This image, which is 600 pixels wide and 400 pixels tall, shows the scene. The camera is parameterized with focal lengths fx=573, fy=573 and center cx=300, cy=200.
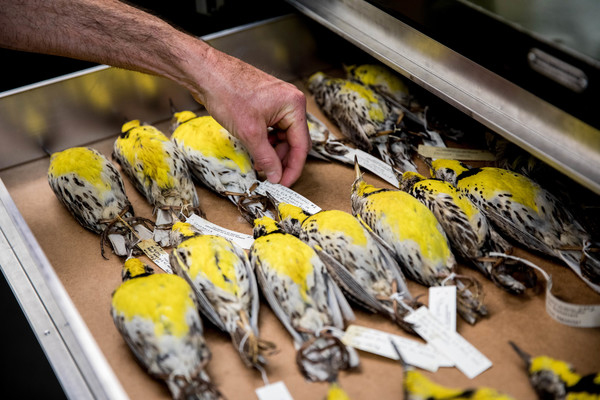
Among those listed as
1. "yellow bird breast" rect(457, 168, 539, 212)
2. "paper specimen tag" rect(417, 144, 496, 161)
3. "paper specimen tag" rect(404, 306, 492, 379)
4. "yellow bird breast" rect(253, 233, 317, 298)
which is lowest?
"paper specimen tag" rect(404, 306, 492, 379)

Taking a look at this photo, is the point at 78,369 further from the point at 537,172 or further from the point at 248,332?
the point at 537,172

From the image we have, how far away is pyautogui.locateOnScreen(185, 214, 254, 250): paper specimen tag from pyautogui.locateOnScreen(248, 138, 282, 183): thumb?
22 cm

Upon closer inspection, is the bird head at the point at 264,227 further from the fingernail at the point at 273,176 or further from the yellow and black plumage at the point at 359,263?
the fingernail at the point at 273,176

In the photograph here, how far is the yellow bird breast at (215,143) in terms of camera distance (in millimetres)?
1821

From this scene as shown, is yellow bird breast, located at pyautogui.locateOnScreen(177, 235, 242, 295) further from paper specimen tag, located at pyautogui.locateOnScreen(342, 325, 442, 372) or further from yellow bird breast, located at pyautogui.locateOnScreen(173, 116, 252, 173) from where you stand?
yellow bird breast, located at pyautogui.locateOnScreen(173, 116, 252, 173)

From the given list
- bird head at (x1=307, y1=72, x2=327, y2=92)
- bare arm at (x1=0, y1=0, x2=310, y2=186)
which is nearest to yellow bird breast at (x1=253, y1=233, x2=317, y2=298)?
bare arm at (x1=0, y1=0, x2=310, y2=186)

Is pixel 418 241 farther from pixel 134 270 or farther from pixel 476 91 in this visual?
pixel 134 270

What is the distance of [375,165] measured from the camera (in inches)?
76.1

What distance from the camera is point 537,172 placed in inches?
69.6

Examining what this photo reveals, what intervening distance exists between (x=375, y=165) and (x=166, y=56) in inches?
29.8

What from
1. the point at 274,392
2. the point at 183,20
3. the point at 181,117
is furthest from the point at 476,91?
the point at 183,20

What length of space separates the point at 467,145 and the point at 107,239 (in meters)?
1.26

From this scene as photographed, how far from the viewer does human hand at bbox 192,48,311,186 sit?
1.66m

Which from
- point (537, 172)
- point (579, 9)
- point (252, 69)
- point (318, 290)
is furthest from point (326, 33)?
point (318, 290)
